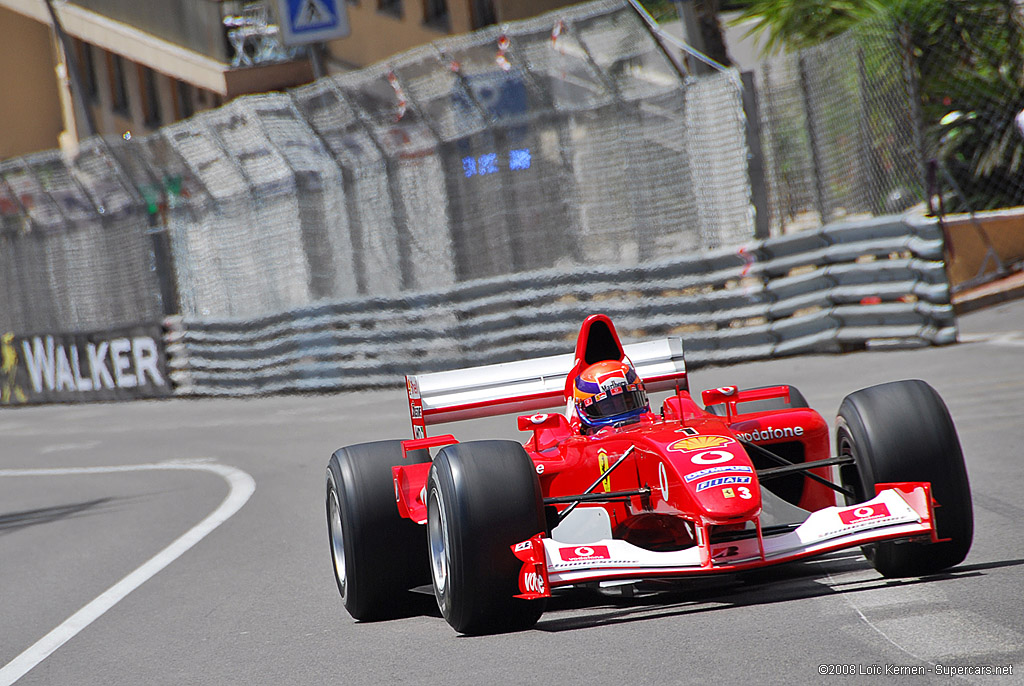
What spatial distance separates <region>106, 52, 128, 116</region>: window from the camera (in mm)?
34812

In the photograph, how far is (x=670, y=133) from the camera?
1445 centimetres

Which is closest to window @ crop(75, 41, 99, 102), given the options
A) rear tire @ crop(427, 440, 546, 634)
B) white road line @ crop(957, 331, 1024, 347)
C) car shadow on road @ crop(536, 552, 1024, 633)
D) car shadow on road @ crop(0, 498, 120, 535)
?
car shadow on road @ crop(0, 498, 120, 535)

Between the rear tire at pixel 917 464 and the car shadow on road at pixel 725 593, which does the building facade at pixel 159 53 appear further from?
the rear tire at pixel 917 464

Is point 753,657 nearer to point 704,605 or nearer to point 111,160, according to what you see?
point 704,605

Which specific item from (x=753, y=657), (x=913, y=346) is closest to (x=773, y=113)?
(x=913, y=346)

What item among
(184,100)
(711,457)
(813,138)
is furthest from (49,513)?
(184,100)

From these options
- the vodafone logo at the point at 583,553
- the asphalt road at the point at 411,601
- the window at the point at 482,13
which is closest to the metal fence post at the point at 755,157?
the asphalt road at the point at 411,601

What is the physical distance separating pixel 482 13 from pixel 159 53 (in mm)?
8122

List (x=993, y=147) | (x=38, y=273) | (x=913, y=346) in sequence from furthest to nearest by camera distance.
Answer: (x=38, y=273) < (x=993, y=147) < (x=913, y=346)

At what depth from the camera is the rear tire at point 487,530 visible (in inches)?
196

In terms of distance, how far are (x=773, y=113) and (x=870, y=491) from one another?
926 centimetres

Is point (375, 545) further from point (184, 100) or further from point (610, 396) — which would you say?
point (184, 100)

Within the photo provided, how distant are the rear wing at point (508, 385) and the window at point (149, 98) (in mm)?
28563

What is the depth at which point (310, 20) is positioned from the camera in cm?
1636
